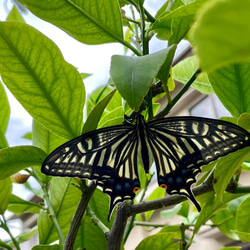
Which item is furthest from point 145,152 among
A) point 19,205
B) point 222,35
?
point 222,35

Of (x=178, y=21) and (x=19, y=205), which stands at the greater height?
(x=178, y=21)

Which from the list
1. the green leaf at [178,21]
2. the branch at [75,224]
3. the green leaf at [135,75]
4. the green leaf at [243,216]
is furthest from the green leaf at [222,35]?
the green leaf at [243,216]

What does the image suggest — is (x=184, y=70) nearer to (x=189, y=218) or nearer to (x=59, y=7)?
(x=59, y=7)

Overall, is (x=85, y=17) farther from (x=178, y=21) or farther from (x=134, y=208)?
(x=134, y=208)

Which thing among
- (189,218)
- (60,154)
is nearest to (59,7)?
(60,154)

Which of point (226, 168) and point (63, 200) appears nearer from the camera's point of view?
point (226, 168)

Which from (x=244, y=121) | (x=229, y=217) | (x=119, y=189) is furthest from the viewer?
(x=229, y=217)

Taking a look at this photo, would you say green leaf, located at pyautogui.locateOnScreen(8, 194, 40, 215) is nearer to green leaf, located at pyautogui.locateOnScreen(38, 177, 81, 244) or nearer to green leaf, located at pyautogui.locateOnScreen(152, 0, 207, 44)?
green leaf, located at pyautogui.locateOnScreen(38, 177, 81, 244)

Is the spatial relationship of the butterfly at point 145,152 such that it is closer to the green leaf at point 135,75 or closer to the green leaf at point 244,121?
the green leaf at point 244,121
